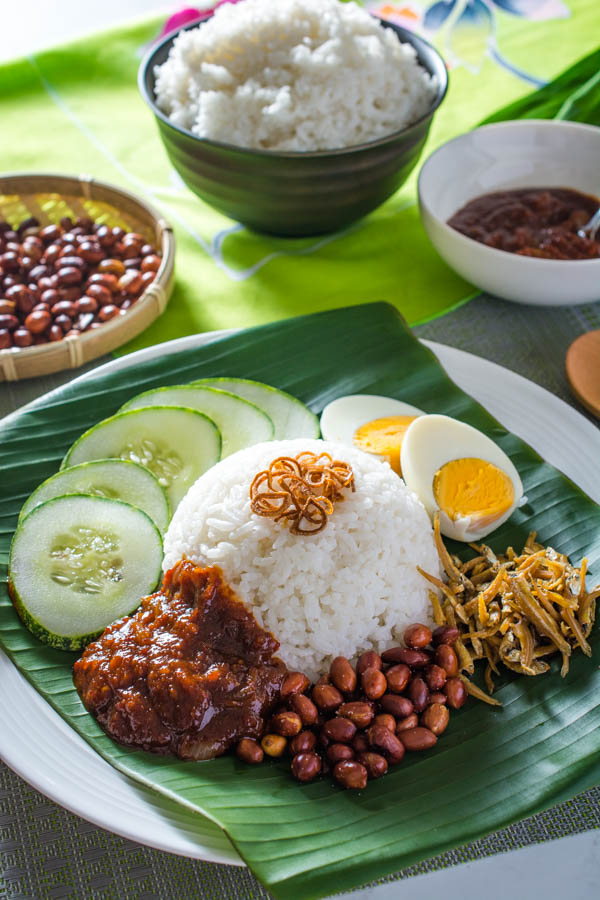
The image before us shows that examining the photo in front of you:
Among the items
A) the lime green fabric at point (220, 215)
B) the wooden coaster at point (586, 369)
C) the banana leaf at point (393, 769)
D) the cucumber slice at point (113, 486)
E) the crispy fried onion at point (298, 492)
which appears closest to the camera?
the banana leaf at point (393, 769)

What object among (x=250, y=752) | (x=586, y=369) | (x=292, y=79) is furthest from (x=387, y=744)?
(x=292, y=79)

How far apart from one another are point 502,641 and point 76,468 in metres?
1.61

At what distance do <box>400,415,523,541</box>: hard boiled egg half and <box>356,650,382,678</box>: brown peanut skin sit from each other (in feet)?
2.21

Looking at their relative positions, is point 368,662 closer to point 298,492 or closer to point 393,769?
point 393,769

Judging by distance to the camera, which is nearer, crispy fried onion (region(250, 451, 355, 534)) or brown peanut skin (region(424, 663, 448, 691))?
brown peanut skin (region(424, 663, 448, 691))

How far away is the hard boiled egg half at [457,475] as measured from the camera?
10.3 ft

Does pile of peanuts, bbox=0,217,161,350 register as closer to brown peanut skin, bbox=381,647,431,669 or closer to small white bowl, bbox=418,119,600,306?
small white bowl, bbox=418,119,600,306

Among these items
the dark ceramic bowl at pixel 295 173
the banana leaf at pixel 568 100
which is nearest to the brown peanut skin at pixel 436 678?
the dark ceramic bowl at pixel 295 173

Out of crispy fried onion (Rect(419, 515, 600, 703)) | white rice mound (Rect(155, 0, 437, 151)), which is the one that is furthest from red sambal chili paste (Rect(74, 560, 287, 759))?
white rice mound (Rect(155, 0, 437, 151))

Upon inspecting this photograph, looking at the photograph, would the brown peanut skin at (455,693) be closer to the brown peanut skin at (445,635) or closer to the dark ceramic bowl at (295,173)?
the brown peanut skin at (445,635)

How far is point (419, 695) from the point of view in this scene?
8.47ft

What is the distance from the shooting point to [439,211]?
454 cm

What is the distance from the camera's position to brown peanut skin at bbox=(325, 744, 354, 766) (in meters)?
2.43

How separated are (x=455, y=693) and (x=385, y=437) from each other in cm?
114
